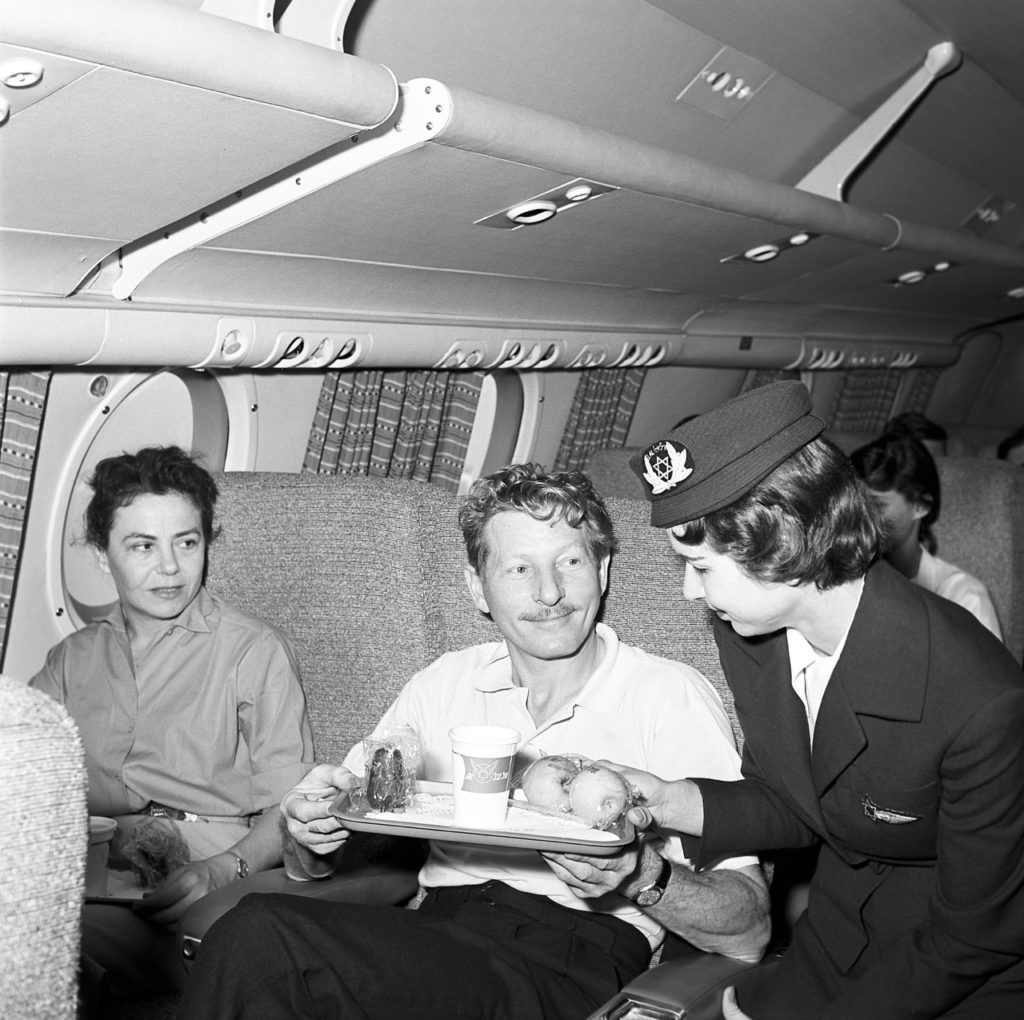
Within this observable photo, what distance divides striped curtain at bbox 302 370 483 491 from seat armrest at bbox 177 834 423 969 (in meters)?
1.88

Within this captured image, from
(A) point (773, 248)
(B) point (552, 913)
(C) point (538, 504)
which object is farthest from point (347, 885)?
(A) point (773, 248)

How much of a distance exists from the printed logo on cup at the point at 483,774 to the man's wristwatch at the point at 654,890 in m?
0.32

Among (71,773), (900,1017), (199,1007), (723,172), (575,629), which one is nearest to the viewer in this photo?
(71,773)

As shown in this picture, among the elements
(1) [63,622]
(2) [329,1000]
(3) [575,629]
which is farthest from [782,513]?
(1) [63,622]

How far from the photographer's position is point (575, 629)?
8.41 feet

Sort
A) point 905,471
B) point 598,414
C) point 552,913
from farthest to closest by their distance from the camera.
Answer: point 598,414 < point 905,471 < point 552,913

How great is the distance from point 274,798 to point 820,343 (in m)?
4.79

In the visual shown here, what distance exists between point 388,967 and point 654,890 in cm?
49

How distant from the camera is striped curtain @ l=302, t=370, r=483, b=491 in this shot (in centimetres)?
445

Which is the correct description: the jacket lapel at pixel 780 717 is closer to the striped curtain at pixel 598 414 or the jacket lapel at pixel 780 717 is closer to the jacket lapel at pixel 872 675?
the jacket lapel at pixel 872 675

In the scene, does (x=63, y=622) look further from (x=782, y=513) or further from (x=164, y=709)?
(x=782, y=513)

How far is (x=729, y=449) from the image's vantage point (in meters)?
1.99

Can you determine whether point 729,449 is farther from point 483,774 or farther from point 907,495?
point 907,495

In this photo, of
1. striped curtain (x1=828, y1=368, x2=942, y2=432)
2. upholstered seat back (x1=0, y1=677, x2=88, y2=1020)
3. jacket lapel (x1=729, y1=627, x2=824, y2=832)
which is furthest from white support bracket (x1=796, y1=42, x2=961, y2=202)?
upholstered seat back (x1=0, y1=677, x2=88, y2=1020)
